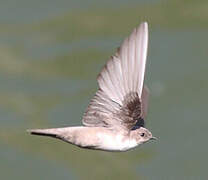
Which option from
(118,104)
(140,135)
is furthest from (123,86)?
(140,135)

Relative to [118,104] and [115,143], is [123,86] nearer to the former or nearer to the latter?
[118,104]

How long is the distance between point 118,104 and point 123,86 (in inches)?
2.5

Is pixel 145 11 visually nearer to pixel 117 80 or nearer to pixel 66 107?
pixel 66 107

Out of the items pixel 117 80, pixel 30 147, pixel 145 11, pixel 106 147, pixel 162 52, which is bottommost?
pixel 106 147

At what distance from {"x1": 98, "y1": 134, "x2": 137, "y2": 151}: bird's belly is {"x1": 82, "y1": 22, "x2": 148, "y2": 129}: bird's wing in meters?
0.05

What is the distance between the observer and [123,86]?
3.34 meters

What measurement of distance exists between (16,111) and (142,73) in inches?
171

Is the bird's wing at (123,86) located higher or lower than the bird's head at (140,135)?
higher

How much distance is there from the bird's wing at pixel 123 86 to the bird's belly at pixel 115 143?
0.05m

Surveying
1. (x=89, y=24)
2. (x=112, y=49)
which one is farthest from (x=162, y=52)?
(x=89, y=24)

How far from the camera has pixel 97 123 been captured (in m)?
3.37

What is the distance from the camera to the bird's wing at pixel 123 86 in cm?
329

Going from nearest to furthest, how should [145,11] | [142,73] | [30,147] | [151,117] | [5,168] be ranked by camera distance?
1. [142,73]
2. [5,168]
3. [151,117]
4. [30,147]
5. [145,11]

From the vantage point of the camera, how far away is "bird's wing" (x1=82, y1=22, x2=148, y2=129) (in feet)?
10.8
